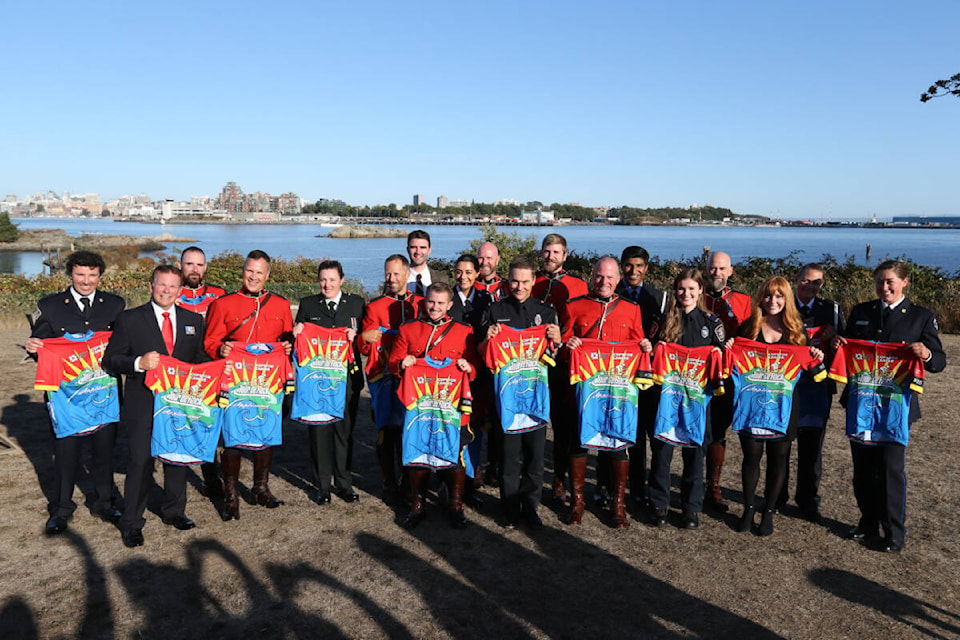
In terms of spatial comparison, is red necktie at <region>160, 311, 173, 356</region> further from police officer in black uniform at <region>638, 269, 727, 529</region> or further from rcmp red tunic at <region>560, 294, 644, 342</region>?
police officer in black uniform at <region>638, 269, 727, 529</region>

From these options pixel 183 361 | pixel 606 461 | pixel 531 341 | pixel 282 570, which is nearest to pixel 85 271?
pixel 183 361

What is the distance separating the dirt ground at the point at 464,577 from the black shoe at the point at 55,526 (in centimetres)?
8

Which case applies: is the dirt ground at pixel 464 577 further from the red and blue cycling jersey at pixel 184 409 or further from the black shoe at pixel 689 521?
the red and blue cycling jersey at pixel 184 409

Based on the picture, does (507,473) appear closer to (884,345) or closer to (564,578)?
(564,578)

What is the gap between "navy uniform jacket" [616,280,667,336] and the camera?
6510 millimetres

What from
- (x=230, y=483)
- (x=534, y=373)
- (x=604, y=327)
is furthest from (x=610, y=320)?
(x=230, y=483)

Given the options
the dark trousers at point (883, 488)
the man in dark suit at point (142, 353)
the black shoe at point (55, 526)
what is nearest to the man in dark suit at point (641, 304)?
the dark trousers at point (883, 488)

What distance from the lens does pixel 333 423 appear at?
668cm

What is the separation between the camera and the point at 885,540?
5.72 meters

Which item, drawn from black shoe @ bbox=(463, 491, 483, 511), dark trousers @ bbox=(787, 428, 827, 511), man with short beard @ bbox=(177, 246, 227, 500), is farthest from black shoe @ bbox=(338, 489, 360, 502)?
dark trousers @ bbox=(787, 428, 827, 511)

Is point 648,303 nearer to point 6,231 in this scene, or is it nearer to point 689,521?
point 689,521

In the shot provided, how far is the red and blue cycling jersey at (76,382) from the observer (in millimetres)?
5715

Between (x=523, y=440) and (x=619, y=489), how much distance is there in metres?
1.00

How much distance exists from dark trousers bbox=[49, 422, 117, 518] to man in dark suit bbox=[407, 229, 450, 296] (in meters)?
3.27
